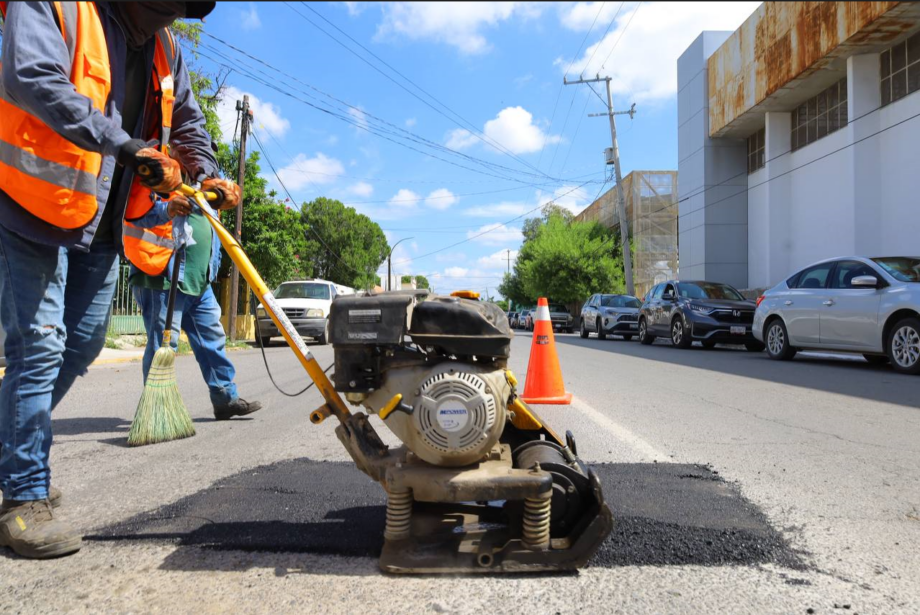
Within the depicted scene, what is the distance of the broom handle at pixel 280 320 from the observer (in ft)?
7.88

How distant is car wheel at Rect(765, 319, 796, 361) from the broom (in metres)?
9.07

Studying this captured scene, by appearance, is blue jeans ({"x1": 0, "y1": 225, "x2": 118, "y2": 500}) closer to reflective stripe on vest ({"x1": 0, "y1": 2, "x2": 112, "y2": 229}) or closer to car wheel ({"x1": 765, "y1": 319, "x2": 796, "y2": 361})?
reflective stripe on vest ({"x1": 0, "y1": 2, "x2": 112, "y2": 229})

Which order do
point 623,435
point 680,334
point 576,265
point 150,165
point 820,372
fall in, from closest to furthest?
point 150,165 < point 623,435 < point 820,372 < point 680,334 < point 576,265

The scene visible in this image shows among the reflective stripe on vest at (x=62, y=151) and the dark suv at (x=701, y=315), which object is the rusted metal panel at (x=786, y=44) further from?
the reflective stripe on vest at (x=62, y=151)

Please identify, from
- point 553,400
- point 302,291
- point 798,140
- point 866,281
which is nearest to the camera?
point 553,400

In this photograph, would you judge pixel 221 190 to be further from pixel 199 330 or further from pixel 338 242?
pixel 338 242

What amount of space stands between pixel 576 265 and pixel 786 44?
75.7ft

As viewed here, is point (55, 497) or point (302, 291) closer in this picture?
point (55, 497)

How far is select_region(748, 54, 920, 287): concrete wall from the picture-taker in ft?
50.4

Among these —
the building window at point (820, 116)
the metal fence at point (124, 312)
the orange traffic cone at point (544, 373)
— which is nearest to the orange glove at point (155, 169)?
the orange traffic cone at point (544, 373)

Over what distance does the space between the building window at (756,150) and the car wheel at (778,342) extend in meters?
14.5

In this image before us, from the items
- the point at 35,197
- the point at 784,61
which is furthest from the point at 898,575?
the point at 784,61

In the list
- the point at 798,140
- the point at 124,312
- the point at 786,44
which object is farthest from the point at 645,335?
the point at 124,312

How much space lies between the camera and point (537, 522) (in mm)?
2102
